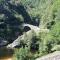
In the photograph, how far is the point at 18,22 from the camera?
57969 mm

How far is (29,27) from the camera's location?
53938mm

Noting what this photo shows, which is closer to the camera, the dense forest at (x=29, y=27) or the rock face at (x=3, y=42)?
the dense forest at (x=29, y=27)

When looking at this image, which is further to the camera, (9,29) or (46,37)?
(9,29)

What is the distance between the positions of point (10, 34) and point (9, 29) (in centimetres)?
120

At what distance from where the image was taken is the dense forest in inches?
1286

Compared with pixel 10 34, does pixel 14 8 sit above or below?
above

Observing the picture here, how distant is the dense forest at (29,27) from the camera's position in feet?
107

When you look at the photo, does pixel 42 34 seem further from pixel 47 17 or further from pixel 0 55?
pixel 0 55

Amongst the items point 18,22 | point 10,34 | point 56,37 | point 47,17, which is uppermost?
point 18,22

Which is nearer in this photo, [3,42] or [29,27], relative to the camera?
[3,42]

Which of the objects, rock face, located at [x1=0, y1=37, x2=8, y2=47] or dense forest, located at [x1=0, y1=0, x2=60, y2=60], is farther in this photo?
rock face, located at [x1=0, y1=37, x2=8, y2=47]

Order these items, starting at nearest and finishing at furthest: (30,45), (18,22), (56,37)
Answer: (56,37)
(30,45)
(18,22)

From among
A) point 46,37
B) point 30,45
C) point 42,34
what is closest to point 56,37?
point 46,37

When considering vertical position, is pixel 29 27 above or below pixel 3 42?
above
